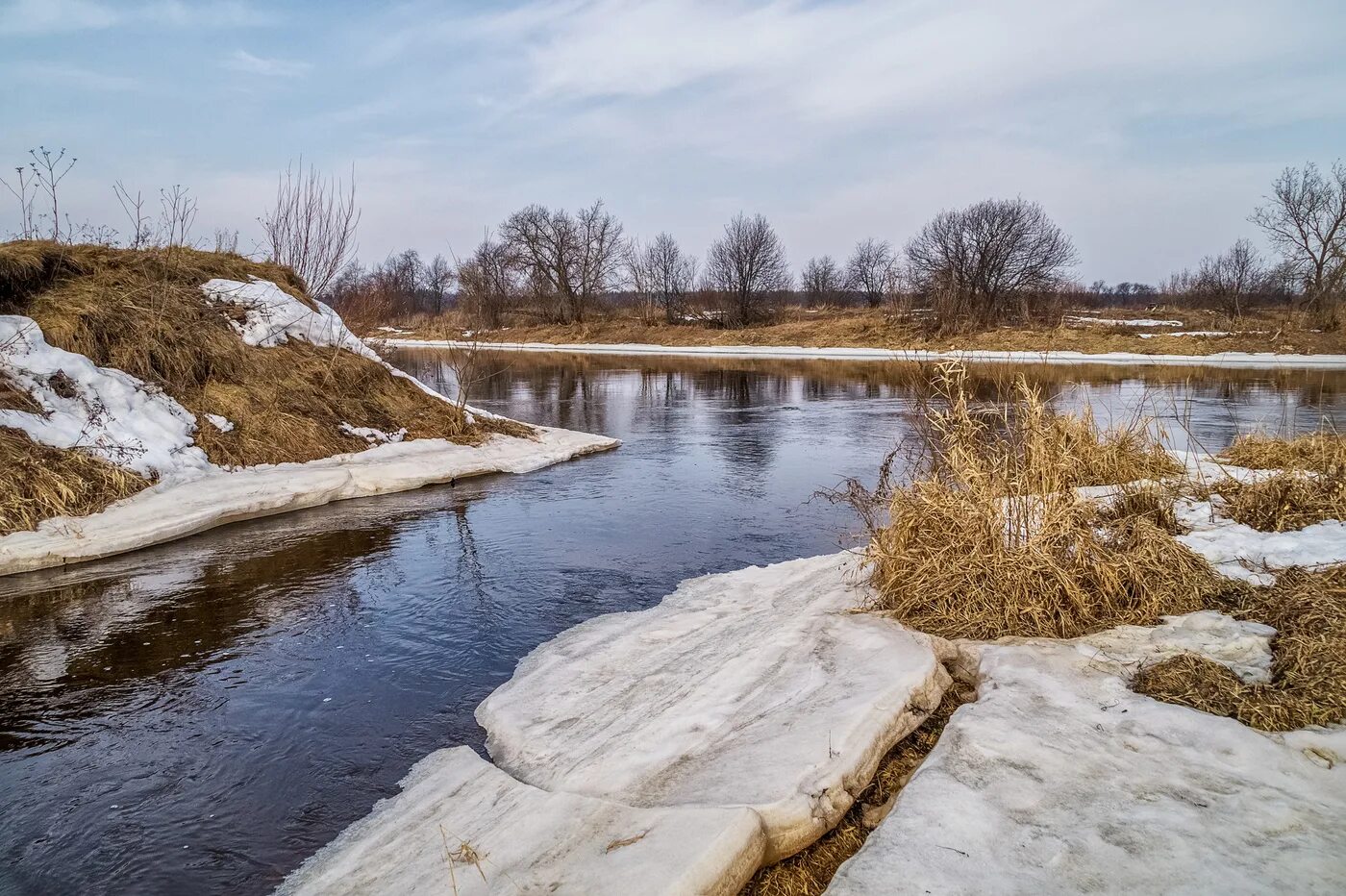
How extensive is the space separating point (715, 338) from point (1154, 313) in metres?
30.1

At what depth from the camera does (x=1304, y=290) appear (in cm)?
4128

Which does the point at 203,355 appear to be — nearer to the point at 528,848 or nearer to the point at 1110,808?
the point at 528,848

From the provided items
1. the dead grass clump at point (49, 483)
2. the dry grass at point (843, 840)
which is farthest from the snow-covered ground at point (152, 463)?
the dry grass at point (843, 840)

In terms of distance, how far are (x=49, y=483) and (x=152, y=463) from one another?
4.03ft

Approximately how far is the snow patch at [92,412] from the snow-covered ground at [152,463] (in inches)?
0.6

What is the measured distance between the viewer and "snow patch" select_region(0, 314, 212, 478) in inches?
343

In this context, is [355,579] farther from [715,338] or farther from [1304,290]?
[1304,290]

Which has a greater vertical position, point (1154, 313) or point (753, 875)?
point (1154, 313)

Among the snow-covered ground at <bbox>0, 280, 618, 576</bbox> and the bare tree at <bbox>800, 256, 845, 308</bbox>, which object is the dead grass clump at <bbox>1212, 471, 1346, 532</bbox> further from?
the bare tree at <bbox>800, 256, 845, 308</bbox>

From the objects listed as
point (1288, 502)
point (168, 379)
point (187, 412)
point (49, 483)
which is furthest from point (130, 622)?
point (1288, 502)

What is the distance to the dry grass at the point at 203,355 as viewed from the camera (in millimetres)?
10492

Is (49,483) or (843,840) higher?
(49,483)

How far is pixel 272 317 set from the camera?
42.9ft

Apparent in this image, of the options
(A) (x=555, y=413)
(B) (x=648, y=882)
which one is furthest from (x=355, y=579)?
(A) (x=555, y=413)
